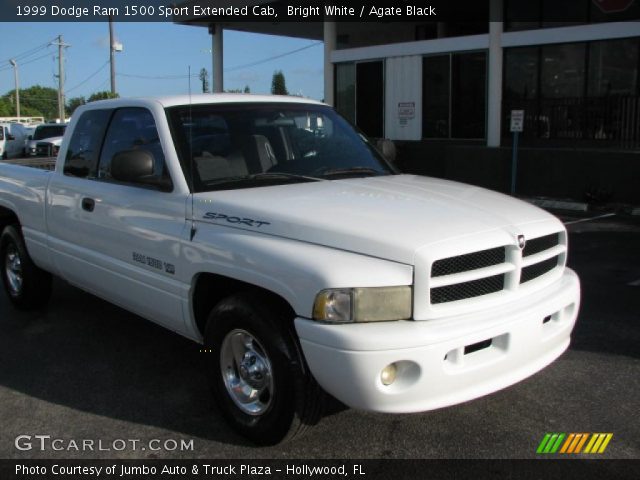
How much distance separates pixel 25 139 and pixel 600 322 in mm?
29260

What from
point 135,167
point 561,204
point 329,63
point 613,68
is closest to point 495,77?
point 613,68

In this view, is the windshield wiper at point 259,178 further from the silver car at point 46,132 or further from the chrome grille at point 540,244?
the silver car at point 46,132

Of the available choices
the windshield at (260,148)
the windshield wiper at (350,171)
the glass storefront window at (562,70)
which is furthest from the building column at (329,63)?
the windshield wiper at (350,171)

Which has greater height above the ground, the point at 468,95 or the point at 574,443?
the point at 468,95

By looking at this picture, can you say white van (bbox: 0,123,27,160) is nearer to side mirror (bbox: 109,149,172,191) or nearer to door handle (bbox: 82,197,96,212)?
door handle (bbox: 82,197,96,212)

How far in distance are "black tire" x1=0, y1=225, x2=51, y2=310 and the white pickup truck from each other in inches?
44.2

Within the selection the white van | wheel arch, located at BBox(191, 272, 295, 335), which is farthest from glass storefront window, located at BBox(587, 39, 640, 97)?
the white van

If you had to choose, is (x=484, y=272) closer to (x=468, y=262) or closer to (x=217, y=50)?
(x=468, y=262)

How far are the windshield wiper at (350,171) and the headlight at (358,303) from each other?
1.44 metres

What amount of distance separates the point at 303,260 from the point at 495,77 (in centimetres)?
1306

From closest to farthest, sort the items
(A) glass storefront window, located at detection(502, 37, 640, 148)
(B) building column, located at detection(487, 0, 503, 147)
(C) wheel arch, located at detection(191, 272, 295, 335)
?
(C) wheel arch, located at detection(191, 272, 295, 335), (A) glass storefront window, located at detection(502, 37, 640, 148), (B) building column, located at detection(487, 0, 503, 147)

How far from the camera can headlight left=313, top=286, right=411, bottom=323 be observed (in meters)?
2.92

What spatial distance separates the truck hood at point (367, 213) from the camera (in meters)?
3.06

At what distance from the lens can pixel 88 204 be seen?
465cm
